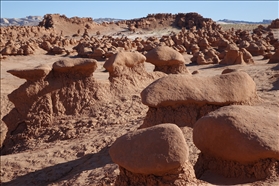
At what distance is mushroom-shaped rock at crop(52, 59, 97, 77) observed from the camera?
25.5 feet

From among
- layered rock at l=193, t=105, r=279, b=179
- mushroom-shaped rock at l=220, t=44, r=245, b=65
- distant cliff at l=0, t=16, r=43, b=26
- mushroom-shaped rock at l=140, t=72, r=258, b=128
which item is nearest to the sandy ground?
layered rock at l=193, t=105, r=279, b=179

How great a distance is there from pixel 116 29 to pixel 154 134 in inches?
1320

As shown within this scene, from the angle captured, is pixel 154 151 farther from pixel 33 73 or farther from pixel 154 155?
pixel 33 73

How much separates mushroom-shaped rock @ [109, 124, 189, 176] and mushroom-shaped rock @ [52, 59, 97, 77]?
171 inches

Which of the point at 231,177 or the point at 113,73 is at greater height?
the point at 113,73

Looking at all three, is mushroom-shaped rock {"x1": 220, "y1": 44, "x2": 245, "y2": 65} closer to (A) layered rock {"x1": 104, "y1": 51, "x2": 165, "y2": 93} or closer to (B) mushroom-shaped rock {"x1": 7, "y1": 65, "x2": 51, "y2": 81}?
(A) layered rock {"x1": 104, "y1": 51, "x2": 165, "y2": 93}

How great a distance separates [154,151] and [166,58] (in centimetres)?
649

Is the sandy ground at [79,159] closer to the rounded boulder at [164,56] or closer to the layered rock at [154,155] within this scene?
the layered rock at [154,155]

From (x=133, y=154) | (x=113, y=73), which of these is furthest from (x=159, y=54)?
(x=133, y=154)

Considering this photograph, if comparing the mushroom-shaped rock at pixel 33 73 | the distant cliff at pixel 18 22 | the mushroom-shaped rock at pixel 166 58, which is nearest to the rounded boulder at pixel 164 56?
the mushroom-shaped rock at pixel 166 58

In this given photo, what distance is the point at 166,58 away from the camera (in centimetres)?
982

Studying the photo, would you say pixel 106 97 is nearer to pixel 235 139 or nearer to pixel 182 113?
pixel 182 113

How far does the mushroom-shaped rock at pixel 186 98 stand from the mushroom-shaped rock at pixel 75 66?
2.48 meters

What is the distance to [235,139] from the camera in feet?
13.0
